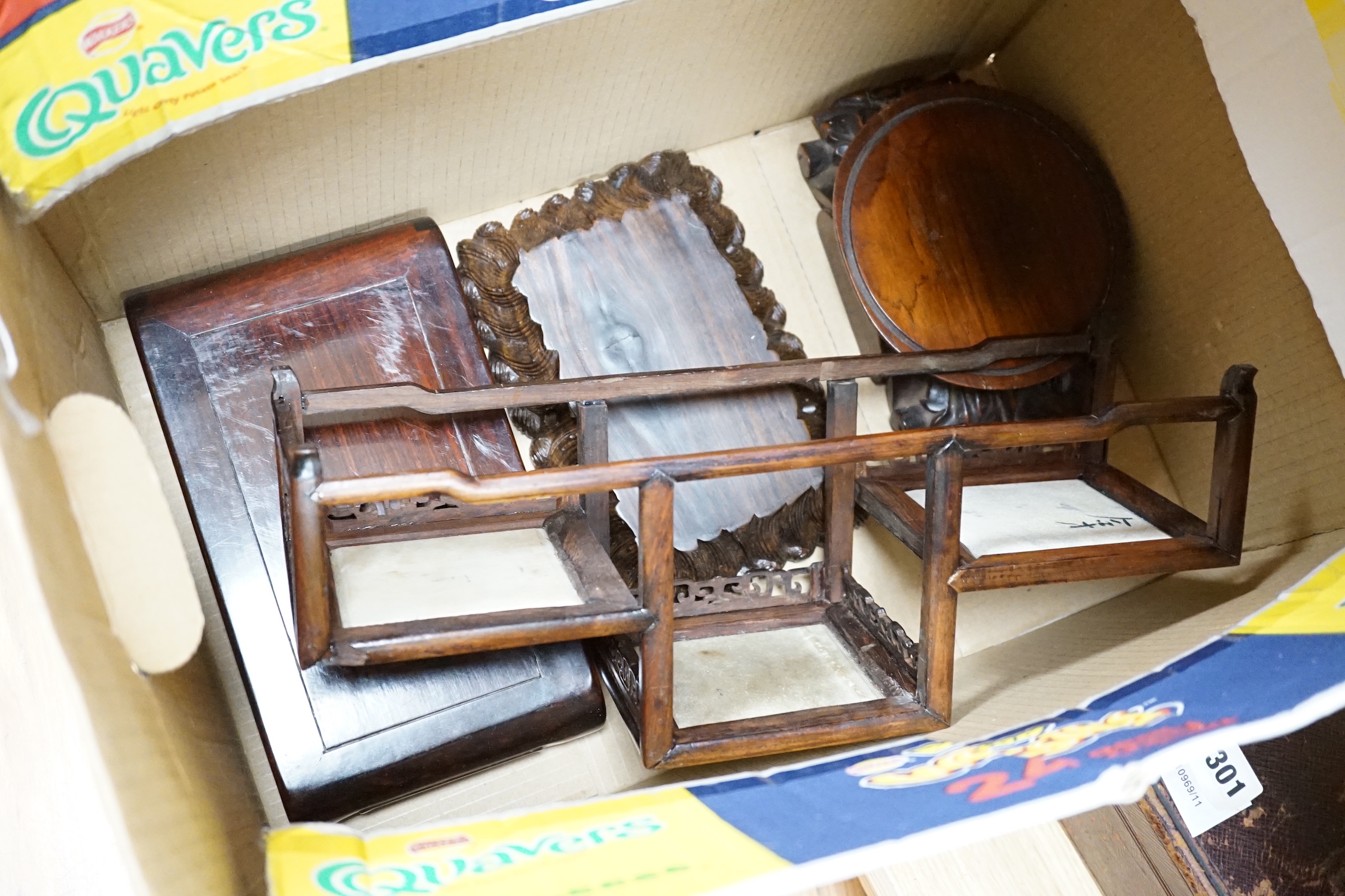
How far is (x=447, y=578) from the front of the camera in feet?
3.34

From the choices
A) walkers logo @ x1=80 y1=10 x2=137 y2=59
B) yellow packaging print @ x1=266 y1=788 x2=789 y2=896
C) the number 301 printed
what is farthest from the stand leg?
the number 301 printed

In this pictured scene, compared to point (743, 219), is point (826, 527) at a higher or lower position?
lower

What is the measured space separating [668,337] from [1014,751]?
0.81 metres

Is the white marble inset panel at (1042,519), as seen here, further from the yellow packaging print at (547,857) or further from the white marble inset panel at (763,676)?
the yellow packaging print at (547,857)

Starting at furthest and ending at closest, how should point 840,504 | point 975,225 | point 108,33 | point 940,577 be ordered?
1. point 975,225
2. point 840,504
3. point 940,577
4. point 108,33

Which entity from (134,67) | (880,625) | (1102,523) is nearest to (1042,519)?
(1102,523)

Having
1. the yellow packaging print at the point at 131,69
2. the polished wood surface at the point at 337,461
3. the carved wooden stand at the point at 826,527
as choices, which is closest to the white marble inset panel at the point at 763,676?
the carved wooden stand at the point at 826,527

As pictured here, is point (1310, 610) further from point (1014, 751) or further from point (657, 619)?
point (657, 619)

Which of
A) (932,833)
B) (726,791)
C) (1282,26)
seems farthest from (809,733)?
(1282,26)

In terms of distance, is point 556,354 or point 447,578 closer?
point 447,578

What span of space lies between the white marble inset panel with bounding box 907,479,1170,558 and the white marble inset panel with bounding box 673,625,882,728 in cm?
23

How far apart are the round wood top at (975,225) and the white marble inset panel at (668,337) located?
211 millimetres

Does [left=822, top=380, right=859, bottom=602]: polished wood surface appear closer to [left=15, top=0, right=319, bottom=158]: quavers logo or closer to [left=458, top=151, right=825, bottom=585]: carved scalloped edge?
[left=458, top=151, right=825, bottom=585]: carved scalloped edge

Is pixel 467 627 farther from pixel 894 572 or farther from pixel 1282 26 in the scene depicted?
pixel 1282 26
